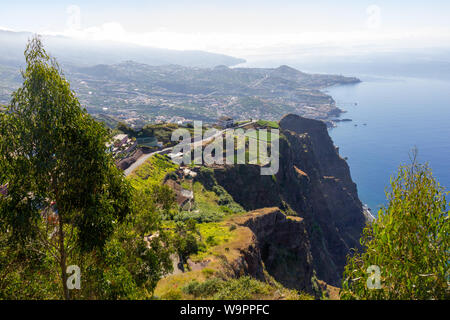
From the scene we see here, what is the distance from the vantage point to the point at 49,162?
9.48 metres

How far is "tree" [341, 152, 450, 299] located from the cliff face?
3431 centimetres

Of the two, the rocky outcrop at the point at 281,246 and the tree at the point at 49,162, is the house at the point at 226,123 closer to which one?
the rocky outcrop at the point at 281,246

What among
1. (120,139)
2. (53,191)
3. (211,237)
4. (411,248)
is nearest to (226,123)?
(120,139)

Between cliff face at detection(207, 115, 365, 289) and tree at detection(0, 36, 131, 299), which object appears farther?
cliff face at detection(207, 115, 365, 289)

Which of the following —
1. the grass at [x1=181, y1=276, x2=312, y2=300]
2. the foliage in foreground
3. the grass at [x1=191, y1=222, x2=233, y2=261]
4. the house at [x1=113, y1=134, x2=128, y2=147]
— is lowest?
the grass at [x1=191, y1=222, x2=233, y2=261]

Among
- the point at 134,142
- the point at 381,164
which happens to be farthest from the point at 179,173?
the point at 381,164

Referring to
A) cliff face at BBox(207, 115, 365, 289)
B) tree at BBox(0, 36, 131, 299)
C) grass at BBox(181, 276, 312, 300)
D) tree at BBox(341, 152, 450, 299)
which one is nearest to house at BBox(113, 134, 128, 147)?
cliff face at BBox(207, 115, 365, 289)

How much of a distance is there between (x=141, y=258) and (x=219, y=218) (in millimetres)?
33225

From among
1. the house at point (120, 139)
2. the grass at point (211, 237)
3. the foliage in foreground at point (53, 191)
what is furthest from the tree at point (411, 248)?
the house at point (120, 139)

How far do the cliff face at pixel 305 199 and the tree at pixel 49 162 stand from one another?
123 ft

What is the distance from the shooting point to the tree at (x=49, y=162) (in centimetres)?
930

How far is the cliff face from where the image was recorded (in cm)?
5206

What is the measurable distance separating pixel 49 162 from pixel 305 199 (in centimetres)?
8769

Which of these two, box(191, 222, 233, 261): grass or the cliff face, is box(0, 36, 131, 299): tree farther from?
the cliff face
